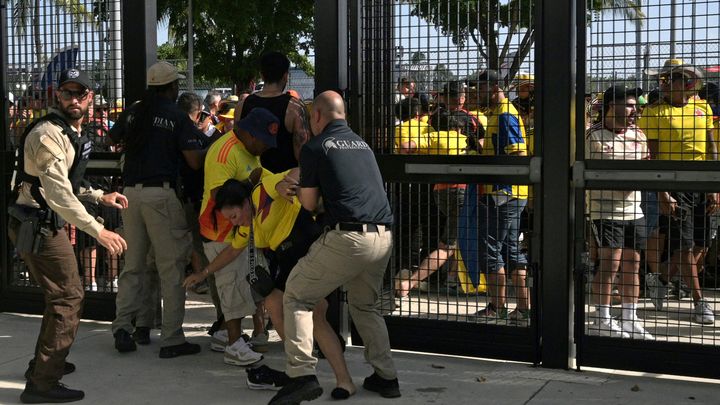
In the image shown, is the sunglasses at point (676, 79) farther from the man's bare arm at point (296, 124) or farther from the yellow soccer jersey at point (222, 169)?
the yellow soccer jersey at point (222, 169)

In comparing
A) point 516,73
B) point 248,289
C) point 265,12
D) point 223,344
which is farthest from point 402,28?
point 265,12

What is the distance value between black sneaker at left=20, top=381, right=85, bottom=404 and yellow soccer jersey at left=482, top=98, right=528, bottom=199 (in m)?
2.92

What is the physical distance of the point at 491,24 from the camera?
21.0ft

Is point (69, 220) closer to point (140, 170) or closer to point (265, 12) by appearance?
point (140, 170)

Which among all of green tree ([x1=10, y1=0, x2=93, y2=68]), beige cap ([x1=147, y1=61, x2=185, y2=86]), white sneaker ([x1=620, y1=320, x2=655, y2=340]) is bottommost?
white sneaker ([x1=620, y1=320, x2=655, y2=340])

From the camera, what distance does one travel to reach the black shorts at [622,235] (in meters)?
6.46

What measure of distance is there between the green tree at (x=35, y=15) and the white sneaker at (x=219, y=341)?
9.38 feet

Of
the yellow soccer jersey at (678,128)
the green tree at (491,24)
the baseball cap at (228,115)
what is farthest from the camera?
the baseball cap at (228,115)

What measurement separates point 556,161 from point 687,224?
0.94 m

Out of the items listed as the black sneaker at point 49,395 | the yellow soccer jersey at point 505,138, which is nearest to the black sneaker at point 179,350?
the black sneaker at point 49,395

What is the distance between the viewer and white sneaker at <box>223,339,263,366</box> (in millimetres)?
6508

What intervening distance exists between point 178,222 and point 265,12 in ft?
70.6

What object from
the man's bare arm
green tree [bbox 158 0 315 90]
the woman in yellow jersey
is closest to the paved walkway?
the woman in yellow jersey

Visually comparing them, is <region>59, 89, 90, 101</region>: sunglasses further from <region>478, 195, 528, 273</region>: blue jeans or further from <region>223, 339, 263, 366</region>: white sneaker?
<region>478, 195, 528, 273</region>: blue jeans
